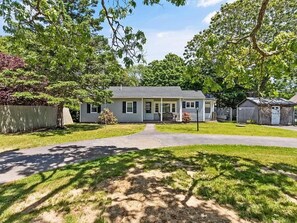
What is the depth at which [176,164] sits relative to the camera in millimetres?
7418

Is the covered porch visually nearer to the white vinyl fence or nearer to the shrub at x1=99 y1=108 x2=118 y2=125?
the shrub at x1=99 y1=108 x2=118 y2=125

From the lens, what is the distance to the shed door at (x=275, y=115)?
94.3ft

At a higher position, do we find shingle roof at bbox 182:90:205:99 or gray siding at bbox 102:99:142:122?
shingle roof at bbox 182:90:205:99

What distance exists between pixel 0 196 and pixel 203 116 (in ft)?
80.3

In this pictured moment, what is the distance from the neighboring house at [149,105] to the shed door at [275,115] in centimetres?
779

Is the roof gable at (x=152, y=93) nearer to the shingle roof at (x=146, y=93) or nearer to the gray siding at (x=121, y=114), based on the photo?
the shingle roof at (x=146, y=93)

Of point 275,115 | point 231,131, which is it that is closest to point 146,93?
point 231,131

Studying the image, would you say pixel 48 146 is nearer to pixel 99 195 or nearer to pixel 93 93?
pixel 99 195

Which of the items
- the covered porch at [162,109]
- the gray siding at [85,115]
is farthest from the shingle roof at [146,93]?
the gray siding at [85,115]

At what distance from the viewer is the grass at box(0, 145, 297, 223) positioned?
4496 millimetres

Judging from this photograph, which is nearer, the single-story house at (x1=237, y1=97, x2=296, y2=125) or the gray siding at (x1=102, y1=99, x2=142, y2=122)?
the gray siding at (x1=102, y1=99, x2=142, y2=122)

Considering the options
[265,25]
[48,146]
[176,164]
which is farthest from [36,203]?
[265,25]

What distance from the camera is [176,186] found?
5562 millimetres

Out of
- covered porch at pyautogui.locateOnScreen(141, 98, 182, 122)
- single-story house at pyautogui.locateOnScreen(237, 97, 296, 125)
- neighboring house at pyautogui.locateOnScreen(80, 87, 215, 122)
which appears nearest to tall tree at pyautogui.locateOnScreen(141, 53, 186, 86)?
neighboring house at pyautogui.locateOnScreen(80, 87, 215, 122)
